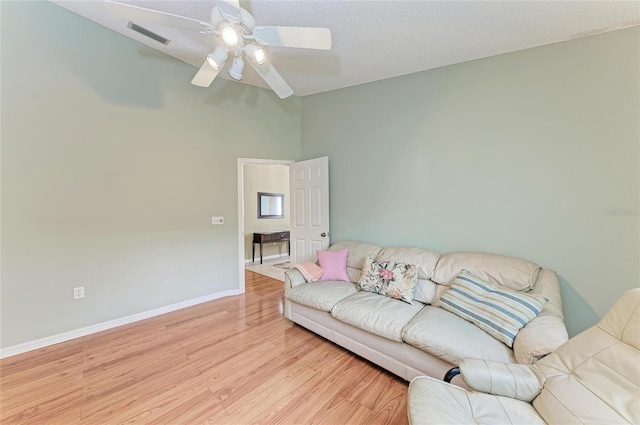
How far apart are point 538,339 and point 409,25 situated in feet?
8.31

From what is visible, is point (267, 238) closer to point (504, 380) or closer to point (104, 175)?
point (104, 175)

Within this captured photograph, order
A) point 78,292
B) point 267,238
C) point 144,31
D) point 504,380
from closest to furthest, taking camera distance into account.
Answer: point 504,380 → point 144,31 → point 78,292 → point 267,238

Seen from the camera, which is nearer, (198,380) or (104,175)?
(198,380)

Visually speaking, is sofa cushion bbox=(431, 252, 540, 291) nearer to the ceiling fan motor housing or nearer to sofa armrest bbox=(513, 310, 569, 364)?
sofa armrest bbox=(513, 310, 569, 364)

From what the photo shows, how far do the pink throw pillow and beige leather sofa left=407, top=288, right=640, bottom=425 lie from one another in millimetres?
1717

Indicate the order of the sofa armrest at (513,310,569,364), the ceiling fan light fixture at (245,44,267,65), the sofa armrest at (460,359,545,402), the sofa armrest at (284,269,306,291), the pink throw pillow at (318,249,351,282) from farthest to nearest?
the pink throw pillow at (318,249,351,282) < the sofa armrest at (284,269,306,291) < the ceiling fan light fixture at (245,44,267,65) < the sofa armrest at (513,310,569,364) < the sofa armrest at (460,359,545,402)

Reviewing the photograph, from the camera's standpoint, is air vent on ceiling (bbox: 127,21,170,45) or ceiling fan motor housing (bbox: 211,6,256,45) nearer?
ceiling fan motor housing (bbox: 211,6,256,45)

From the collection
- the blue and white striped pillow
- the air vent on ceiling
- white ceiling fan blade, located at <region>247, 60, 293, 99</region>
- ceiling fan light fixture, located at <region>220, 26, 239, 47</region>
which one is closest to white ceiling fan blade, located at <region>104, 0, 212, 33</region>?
ceiling fan light fixture, located at <region>220, 26, 239, 47</region>

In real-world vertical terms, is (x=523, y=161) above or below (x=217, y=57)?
below

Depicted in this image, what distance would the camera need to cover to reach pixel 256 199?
6.19 m

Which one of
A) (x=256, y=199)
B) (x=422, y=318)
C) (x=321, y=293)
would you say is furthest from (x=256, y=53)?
(x=256, y=199)

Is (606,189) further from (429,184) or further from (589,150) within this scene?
(429,184)

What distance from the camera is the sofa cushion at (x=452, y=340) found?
1648 millimetres

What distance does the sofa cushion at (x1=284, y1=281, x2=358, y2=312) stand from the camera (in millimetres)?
2473
